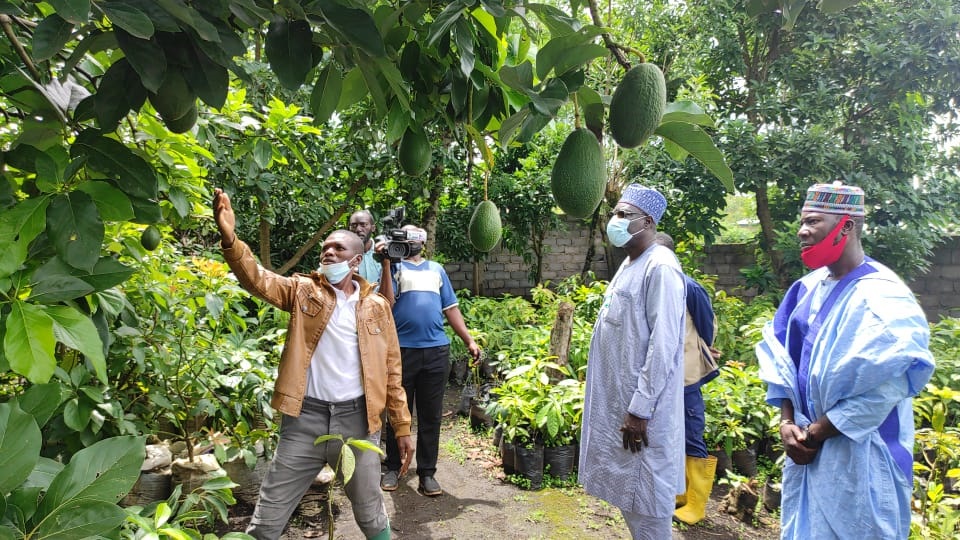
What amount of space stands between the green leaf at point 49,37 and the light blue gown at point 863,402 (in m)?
1.82

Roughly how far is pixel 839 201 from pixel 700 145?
127cm

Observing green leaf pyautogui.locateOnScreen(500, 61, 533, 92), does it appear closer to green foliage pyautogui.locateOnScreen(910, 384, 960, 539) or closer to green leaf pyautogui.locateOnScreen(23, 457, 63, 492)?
green leaf pyautogui.locateOnScreen(23, 457, 63, 492)

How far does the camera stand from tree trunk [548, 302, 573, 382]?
13.3ft

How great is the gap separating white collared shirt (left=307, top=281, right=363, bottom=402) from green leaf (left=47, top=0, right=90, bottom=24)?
1.64 meters

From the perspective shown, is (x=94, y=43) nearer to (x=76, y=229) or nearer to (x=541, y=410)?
(x=76, y=229)

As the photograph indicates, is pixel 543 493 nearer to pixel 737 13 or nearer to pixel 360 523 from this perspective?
pixel 360 523

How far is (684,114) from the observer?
0.89 metres

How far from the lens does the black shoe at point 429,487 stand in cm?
341

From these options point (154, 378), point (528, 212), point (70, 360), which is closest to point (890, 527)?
point (70, 360)

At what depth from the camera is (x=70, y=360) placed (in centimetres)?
179

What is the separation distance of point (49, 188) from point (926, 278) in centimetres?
753

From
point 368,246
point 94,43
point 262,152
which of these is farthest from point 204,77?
point 368,246

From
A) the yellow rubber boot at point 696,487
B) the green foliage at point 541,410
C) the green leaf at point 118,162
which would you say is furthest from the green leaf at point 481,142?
the green foliage at point 541,410

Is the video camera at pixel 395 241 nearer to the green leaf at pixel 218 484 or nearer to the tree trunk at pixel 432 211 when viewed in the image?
the green leaf at pixel 218 484
